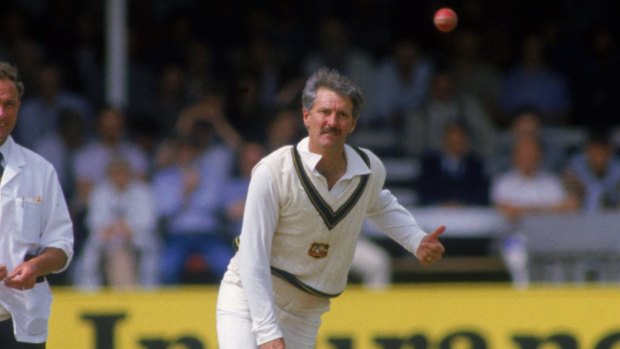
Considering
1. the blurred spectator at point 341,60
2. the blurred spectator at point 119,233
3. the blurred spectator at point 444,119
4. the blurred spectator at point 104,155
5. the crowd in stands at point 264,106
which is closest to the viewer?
the blurred spectator at point 119,233

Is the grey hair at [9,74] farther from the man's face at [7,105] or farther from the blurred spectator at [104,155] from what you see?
the blurred spectator at [104,155]

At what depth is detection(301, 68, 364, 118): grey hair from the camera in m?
6.00

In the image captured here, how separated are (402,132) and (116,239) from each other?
2944mm

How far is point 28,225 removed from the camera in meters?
5.84

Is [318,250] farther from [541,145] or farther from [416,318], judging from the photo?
[541,145]

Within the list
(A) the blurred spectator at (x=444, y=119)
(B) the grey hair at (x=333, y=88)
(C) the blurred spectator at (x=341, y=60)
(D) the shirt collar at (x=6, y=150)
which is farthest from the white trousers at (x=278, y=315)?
(C) the blurred spectator at (x=341, y=60)

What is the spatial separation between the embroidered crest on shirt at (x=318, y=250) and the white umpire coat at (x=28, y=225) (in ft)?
3.30

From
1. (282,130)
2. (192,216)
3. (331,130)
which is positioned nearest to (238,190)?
(192,216)

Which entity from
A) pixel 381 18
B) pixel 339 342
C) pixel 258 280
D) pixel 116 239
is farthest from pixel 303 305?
pixel 381 18

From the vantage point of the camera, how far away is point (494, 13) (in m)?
14.0

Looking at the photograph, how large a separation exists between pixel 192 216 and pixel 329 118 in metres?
5.61

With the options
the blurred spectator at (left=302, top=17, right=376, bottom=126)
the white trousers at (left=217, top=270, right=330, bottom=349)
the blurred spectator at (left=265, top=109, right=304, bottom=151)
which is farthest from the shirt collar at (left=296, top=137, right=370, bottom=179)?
the blurred spectator at (left=302, top=17, right=376, bottom=126)

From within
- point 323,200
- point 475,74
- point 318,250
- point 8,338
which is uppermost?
point 475,74

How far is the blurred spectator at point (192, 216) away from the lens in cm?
1138
